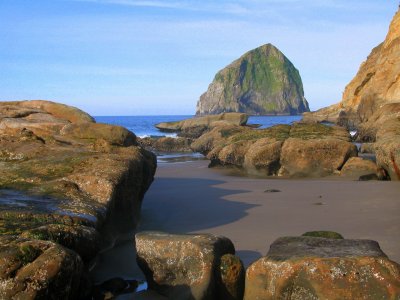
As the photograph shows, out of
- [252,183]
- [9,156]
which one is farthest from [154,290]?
[252,183]

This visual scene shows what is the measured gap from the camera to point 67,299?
207 inches

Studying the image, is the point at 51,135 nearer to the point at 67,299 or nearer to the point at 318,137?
the point at 67,299

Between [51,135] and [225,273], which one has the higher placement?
[51,135]

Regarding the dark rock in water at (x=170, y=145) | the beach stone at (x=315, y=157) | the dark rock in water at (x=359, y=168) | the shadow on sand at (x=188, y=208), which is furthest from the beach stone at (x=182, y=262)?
the dark rock in water at (x=170, y=145)

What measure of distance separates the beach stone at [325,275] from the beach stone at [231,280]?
0.76ft

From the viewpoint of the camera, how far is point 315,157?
17859 millimetres

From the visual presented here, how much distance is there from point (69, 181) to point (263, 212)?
430cm

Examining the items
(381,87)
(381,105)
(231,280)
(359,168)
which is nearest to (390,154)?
(359,168)

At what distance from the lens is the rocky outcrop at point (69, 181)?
654 cm

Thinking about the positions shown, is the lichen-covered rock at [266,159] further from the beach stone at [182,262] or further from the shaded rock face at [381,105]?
the beach stone at [182,262]

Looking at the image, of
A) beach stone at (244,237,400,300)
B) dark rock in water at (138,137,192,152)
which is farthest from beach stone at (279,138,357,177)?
dark rock in water at (138,137,192,152)

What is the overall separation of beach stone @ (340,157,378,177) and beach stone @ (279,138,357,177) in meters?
0.57

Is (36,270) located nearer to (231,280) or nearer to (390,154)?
(231,280)

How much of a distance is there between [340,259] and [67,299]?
2.81 meters
